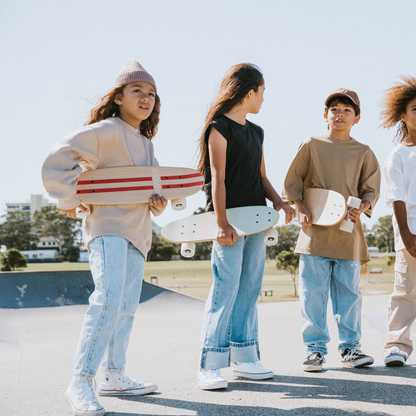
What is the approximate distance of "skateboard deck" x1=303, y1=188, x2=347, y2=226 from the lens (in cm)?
263

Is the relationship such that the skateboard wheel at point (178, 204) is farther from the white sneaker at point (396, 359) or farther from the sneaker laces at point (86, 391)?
the white sneaker at point (396, 359)

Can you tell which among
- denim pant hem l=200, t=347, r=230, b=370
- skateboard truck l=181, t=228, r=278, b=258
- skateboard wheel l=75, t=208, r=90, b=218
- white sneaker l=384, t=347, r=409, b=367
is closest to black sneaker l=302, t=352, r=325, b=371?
white sneaker l=384, t=347, r=409, b=367

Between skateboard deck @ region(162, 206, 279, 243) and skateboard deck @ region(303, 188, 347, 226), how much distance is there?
45 centimetres

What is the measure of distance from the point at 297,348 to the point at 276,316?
6.50 feet

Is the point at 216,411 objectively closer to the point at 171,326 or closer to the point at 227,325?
the point at 227,325

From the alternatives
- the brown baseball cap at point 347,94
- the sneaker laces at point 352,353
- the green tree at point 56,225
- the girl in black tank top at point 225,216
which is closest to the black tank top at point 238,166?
the girl in black tank top at point 225,216

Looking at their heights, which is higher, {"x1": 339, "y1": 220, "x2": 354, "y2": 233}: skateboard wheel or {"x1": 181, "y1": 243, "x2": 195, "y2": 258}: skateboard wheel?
{"x1": 339, "y1": 220, "x2": 354, "y2": 233}: skateboard wheel

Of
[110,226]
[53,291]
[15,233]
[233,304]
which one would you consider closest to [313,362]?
[233,304]

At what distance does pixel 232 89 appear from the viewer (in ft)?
8.18

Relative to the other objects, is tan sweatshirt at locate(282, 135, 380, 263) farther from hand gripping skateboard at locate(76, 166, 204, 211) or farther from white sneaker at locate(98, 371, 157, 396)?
white sneaker at locate(98, 371, 157, 396)

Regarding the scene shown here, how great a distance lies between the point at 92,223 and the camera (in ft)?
6.87

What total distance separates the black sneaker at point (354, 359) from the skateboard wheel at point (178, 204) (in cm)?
143

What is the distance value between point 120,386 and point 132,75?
1.63 meters

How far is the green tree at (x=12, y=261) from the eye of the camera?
3553 centimetres
